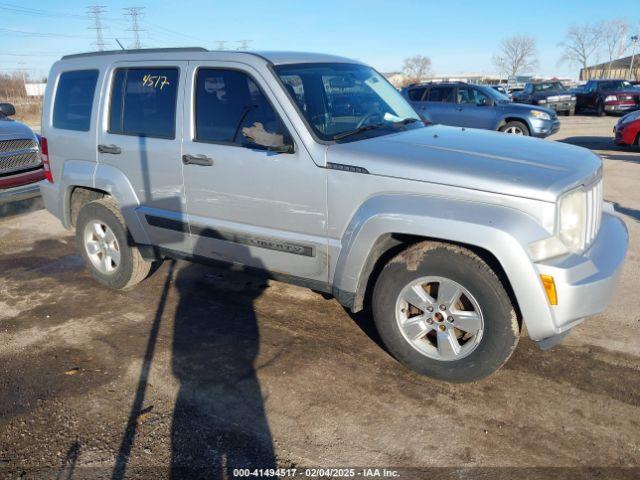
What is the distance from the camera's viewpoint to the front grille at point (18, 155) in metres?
6.93

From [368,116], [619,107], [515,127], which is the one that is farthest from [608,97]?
Answer: [368,116]

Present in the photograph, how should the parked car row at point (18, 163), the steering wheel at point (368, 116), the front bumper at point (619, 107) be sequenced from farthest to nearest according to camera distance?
→ the front bumper at point (619, 107) → the parked car row at point (18, 163) → the steering wheel at point (368, 116)

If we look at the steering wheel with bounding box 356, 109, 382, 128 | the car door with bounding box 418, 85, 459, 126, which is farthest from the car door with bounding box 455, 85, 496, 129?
the steering wheel with bounding box 356, 109, 382, 128

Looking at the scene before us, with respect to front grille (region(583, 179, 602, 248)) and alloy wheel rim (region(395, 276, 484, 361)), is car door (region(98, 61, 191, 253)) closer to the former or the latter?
alloy wheel rim (region(395, 276, 484, 361))

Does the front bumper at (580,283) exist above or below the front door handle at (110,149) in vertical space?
below

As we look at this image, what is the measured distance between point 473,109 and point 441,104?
84 cm

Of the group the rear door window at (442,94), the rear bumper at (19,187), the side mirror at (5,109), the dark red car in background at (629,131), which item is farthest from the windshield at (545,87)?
the rear bumper at (19,187)

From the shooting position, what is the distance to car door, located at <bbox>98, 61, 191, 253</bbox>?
13.6 feet

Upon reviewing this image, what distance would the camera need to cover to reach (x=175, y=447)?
111 inches

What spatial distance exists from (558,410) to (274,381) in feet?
5.68

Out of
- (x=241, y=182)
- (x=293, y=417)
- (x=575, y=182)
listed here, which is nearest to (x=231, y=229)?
(x=241, y=182)

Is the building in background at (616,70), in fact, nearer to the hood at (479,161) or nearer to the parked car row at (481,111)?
the parked car row at (481,111)

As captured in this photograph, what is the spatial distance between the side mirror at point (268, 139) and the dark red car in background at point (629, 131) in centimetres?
1175

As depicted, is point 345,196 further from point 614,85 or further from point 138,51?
point 614,85
